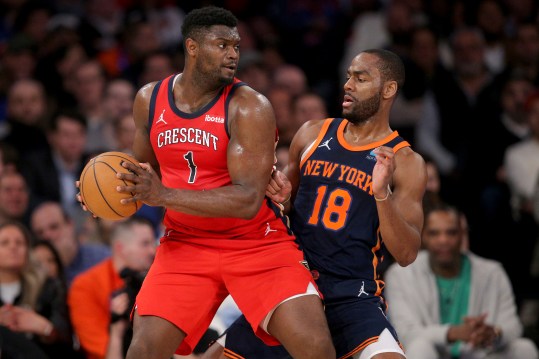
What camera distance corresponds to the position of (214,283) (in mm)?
5324

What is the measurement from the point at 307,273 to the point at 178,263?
68cm

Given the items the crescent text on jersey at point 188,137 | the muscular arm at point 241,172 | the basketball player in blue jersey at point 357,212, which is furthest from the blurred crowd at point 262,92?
the muscular arm at point 241,172

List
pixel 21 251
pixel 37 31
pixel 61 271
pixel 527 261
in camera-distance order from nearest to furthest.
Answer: pixel 21 251 < pixel 61 271 < pixel 527 261 < pixel 37 31

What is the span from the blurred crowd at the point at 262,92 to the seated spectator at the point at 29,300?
10 mm

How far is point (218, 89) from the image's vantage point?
5.37 m

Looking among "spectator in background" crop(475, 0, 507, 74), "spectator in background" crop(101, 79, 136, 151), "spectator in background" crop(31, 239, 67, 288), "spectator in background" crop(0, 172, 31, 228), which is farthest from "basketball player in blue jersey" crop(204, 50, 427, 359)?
"spectator in background" crop(475, 0, 507, 74)

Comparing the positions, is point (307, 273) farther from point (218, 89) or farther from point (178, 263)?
point (218, 89)

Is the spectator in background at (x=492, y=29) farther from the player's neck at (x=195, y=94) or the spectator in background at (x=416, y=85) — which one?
the player's neck at (x=195, y=94)

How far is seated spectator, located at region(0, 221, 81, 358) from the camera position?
6.98 meters

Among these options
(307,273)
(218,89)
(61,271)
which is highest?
(218,89)

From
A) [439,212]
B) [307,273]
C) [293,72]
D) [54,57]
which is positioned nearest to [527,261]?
[439,212]

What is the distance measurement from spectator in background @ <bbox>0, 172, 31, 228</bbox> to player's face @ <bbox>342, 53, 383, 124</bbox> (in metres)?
4.03

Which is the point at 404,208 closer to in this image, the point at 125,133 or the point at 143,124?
the point at 143,124

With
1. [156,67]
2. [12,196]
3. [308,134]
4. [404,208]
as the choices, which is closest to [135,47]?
[156,67]
